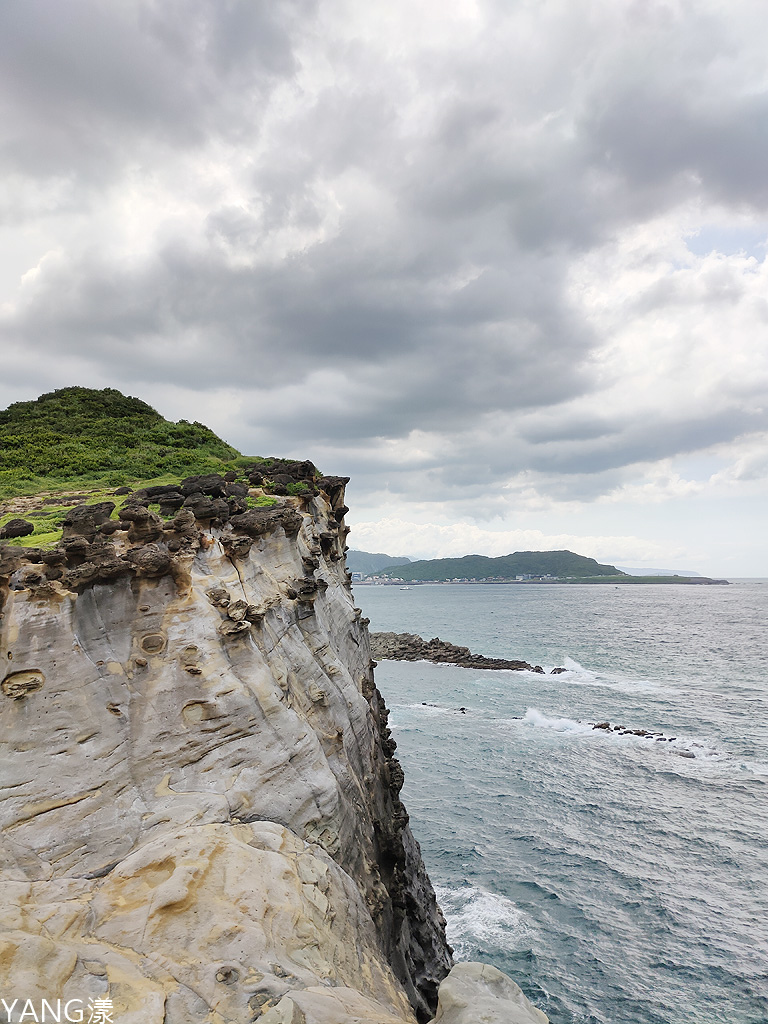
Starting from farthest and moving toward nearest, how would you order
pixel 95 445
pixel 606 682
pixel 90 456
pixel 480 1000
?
pixel 606 682 → pixel 95 445 → pixel 90 456 → pixel 480 1000

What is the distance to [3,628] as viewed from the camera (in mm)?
10711

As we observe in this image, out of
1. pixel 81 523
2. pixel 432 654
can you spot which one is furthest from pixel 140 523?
pixel 432 654

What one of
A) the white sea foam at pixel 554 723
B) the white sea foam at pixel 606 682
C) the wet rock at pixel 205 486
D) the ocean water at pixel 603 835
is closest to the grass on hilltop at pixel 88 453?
the wet rock at pixel 205 486

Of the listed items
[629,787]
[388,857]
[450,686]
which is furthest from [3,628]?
[450,686]

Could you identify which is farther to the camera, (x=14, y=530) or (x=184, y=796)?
(x=14, y=530)

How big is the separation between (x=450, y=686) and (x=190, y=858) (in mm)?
68917

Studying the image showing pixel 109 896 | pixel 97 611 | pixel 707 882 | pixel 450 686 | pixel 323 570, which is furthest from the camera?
pixel 450 686

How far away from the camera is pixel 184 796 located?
10414 mm

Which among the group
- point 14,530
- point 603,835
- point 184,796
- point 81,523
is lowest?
point 603,835

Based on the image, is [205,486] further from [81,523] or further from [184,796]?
[184,796]

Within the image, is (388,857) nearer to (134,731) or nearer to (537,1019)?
(537,1019)

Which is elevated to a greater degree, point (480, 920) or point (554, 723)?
point (554, 723)

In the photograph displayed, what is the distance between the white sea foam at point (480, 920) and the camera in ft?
80.3

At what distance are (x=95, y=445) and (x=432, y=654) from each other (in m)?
76.5
